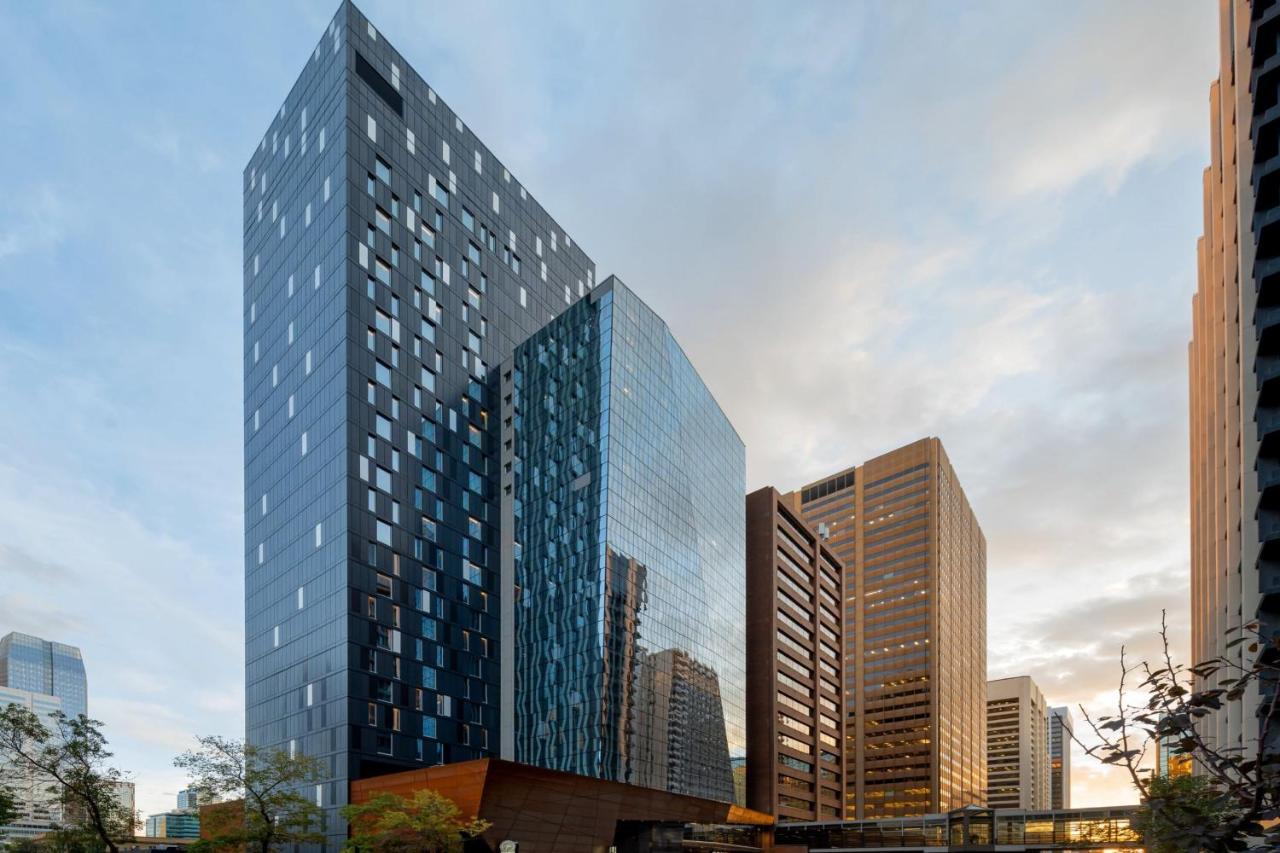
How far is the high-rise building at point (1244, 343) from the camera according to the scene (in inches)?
1853

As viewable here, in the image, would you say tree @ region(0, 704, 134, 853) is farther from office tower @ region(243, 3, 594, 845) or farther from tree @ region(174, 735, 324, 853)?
office tower @ region(243, 3, 594, 845)

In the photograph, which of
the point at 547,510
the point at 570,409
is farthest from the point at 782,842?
the point at 570,409

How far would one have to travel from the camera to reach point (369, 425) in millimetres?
88938

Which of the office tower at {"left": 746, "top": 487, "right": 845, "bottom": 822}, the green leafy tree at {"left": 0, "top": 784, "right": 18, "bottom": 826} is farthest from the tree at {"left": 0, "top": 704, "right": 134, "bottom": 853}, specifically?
the office tower at {"left": 746, "top": 487, "right": 845, "bottom": 822}

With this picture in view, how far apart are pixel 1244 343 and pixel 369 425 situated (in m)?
73.5

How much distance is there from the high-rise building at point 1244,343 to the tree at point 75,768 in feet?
186

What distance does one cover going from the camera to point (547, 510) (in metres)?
101

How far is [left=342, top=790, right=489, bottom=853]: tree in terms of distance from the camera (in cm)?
5769

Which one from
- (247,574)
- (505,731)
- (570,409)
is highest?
(570,409)

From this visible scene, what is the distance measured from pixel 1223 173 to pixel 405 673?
84818 mm

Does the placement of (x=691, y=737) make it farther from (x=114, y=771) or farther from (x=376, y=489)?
(x=114, y=771)

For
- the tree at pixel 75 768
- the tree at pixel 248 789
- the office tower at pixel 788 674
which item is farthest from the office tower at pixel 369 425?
the office tower at pixel 788 674

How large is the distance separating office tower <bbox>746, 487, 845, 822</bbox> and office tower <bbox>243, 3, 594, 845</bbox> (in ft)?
181

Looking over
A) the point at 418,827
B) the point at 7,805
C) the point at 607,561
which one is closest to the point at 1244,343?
the point at 607,561
